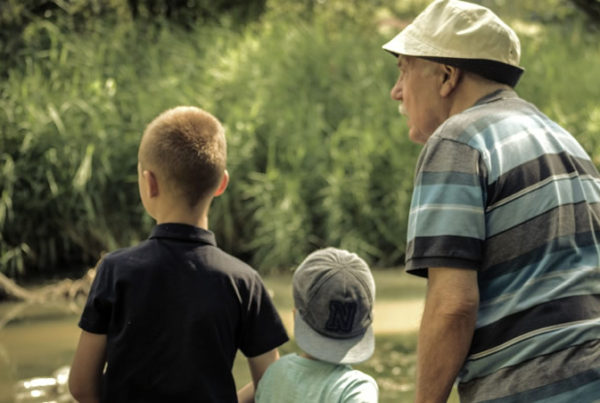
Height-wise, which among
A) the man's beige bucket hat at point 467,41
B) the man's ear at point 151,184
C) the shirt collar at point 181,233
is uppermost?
the man's beige bucket hat at point 467,41

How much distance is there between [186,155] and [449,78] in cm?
67

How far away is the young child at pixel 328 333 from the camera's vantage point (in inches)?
85.5

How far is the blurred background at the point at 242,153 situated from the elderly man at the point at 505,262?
3623 millimetres

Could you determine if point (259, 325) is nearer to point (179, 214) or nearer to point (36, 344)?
point (179, 214)

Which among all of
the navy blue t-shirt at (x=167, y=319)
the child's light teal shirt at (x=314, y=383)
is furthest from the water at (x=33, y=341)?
the child's light teal shirt at (x=314, y=383)

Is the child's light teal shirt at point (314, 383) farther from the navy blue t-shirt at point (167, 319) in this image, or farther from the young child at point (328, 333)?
the navy blue t-shirt at point (167, 319)

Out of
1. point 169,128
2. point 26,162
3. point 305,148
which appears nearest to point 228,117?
point 305,148

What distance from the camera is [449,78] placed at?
81.5 inches

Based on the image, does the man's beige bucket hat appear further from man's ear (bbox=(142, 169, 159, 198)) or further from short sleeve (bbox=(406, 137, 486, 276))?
man's ear (bbox=(142, 169, 159, 198))

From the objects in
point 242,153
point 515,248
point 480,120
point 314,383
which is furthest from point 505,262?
point 242,153

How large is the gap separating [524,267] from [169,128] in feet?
3.08

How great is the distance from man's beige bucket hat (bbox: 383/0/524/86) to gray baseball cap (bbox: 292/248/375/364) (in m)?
0.51

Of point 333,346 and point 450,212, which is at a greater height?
point 450,212

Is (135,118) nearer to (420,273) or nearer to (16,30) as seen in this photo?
(16,30)
